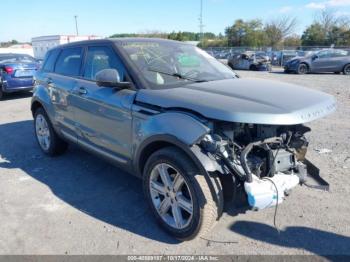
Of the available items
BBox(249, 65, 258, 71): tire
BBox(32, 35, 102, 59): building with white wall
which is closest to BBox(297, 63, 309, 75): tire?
BBox(249, 65, 258, 71): tire

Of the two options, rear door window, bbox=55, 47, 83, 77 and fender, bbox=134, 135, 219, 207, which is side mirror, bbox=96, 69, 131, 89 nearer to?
fender, bbox=134, 135, 219, 207

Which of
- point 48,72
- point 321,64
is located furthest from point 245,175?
point 321,64

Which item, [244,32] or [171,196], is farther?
[244,32]

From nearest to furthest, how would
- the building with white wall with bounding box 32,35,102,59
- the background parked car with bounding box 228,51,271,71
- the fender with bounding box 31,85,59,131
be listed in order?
the fender with bounding box 31,85,59,131, the background parked car with bounding box 228,51,271,71, the building with white wall with bounding box 32,35,102,59

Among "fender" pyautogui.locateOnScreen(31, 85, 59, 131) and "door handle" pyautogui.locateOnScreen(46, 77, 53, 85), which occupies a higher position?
"door handle" pyautogui.locateOnScreen(46, 77, 53, 85)

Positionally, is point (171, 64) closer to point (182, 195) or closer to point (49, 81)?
point (182, 195)

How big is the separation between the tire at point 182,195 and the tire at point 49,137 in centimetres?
267

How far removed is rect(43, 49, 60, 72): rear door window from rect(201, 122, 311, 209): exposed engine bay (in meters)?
3.63

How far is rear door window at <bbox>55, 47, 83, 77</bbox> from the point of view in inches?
185

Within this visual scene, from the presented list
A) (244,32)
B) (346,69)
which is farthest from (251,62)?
(244,32)

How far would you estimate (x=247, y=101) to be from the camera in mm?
2908

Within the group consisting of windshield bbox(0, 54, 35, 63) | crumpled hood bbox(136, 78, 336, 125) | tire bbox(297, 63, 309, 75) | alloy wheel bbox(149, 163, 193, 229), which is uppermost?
crumpled hood bbox(136, 78, 336, 125)

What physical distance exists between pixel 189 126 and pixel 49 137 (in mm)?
3490

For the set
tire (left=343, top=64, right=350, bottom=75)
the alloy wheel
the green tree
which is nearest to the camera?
the alloy wheel
